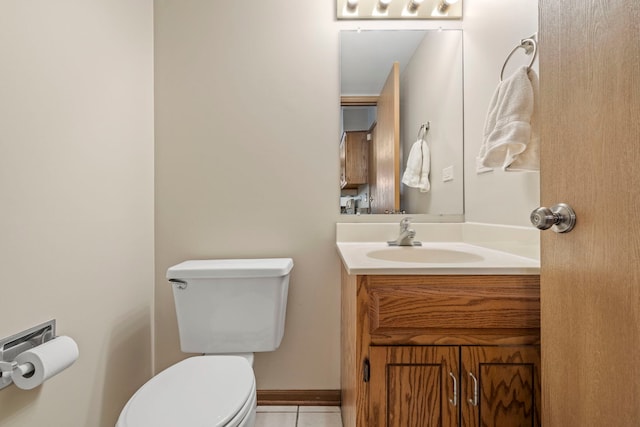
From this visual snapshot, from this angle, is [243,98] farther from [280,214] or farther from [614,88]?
[614,88]

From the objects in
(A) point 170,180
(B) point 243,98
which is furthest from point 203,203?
(B) point 243,98

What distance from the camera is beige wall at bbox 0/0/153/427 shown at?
2.80 feet

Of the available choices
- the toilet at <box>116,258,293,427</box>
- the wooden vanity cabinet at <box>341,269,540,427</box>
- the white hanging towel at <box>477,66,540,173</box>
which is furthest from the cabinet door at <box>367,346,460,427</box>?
the white hanging towel at <box>477,66,540,173</box>

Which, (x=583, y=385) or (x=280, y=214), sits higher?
(x=280, y=214)

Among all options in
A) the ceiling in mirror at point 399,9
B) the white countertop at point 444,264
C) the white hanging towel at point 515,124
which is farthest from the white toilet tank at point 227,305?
the ceiling in mirror at point 399,9

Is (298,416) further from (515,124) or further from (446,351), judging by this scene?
(515,124)

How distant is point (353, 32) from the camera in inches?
60.4

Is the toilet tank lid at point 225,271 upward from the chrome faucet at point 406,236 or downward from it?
downward

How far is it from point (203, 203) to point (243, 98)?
0.55 metres

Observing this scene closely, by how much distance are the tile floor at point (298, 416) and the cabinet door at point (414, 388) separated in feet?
2.12

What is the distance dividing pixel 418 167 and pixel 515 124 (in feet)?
2.05

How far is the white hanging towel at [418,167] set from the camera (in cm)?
156

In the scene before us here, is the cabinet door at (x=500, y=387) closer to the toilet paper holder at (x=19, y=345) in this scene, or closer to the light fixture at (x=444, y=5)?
the toilet paper holder at (x=19, y=345)

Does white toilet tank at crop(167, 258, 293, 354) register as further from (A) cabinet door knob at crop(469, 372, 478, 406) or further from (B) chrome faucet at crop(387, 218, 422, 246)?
(A) cabinet door knob at crop(469, 372, 478, 406)
